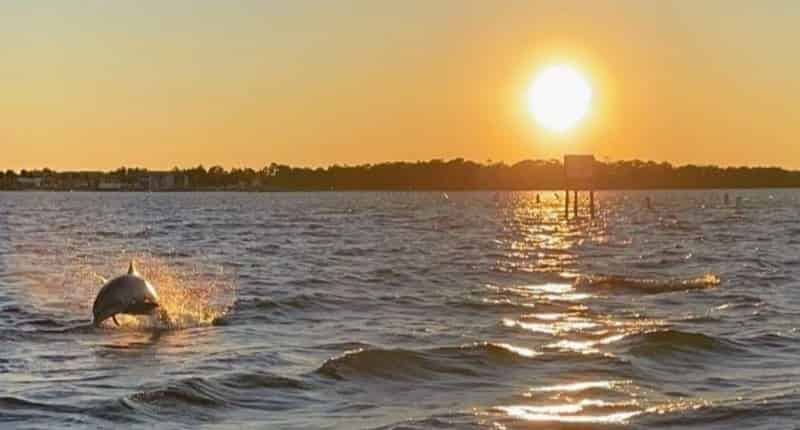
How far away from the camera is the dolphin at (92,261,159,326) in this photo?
24.4 metres

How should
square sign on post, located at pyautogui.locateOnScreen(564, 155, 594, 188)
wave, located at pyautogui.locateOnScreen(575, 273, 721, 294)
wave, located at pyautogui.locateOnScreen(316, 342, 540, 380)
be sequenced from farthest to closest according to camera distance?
square sign on post, located at pyautogui.locateOnScreen(564, 155, 594, 188), wave, located at pyautogui.locateOnScreen(575, 273, 721, 294), wave, located at pyautogui.locateOnScreen(316, 342, 540, 380)

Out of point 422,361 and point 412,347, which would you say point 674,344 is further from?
point 422,361

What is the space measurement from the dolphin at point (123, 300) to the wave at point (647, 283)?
1325cm

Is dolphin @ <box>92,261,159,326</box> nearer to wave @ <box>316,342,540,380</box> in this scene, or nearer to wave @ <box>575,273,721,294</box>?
wave @ <box>316,342,540,380</box>

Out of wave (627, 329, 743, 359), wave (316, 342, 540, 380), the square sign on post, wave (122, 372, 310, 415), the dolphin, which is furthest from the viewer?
the square sign on post

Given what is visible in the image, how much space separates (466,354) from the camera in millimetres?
20578

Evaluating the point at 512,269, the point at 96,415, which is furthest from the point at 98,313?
the point at 512,269

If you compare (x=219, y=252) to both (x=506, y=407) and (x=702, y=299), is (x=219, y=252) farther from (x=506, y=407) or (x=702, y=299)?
(x=506, y=407)

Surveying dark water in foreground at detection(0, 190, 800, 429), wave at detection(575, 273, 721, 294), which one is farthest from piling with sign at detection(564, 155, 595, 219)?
wave at detection(575, 273, 721, 294)

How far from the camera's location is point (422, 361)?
1994 cm

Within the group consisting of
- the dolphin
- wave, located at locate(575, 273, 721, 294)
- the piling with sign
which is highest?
the piling with sign

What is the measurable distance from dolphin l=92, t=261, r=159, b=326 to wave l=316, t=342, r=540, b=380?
5.37m

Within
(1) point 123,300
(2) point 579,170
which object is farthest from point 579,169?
(1) point 123,300

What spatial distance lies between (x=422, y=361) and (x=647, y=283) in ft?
54.7
